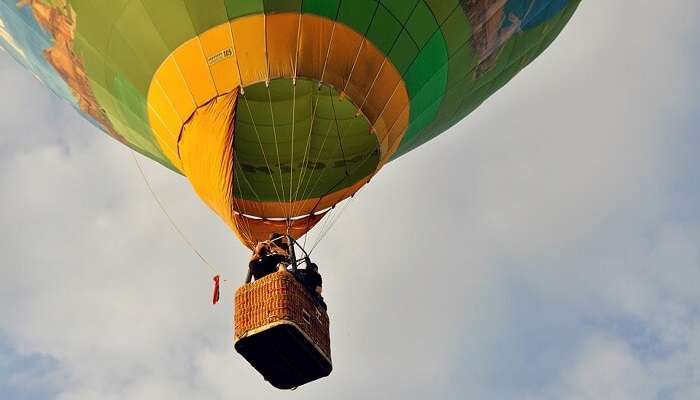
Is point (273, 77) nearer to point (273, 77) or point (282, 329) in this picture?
point (273, 77)

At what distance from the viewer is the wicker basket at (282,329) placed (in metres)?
8.02

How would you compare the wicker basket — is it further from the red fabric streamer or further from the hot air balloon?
the hot air balloon

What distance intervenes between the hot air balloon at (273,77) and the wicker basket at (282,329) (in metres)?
1.24

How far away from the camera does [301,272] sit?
875 centimetres

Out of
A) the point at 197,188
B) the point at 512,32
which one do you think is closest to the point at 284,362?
the point at 197,188

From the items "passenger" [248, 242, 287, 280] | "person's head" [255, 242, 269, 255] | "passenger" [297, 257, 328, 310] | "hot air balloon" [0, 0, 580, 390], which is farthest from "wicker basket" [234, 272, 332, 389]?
"hot air balloon" [0, 0, 580, 390]

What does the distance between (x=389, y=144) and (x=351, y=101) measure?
0.77 metres

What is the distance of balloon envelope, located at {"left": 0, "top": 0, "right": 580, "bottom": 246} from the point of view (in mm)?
8617

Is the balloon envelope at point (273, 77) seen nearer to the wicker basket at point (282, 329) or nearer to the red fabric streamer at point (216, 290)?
the red fabric streamer at point (216, 290)

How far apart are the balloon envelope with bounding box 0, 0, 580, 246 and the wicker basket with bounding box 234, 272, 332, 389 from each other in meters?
1.24

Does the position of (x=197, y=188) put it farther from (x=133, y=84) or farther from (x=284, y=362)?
(x=284, y=362)

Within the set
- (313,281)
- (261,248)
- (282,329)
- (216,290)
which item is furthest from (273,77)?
(282,329)

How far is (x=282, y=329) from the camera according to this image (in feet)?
26.2

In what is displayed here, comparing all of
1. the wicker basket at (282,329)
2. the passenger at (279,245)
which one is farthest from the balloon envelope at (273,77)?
the wicker basket at (282,329)
